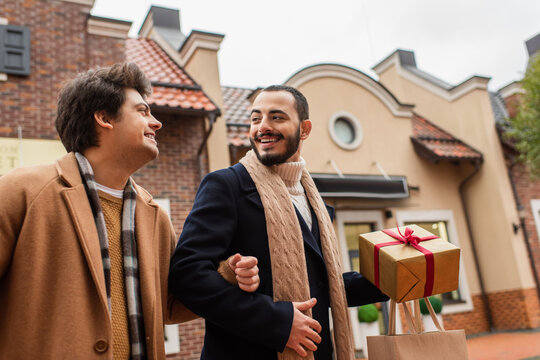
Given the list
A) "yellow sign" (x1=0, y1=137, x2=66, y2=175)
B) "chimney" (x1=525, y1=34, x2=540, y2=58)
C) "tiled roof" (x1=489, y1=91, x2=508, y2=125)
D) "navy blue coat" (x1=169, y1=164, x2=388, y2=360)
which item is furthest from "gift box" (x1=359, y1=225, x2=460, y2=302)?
"chimney" (x1=525, y1=34, x2=540, y2=58)

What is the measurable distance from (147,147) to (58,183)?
0.41 meters

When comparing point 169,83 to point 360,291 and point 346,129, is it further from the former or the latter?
point 360,291

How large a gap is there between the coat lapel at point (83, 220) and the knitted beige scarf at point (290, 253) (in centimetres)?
71

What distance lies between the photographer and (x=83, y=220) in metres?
1.79

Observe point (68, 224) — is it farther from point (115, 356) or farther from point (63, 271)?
point (115, 356)

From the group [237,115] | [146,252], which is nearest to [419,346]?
[146,252]

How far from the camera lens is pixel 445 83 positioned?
1396 centimetres

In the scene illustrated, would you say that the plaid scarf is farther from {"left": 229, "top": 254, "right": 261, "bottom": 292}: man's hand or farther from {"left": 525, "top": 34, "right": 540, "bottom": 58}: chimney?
{"left": 525, "top": 34, "right": 540, "bottom": 58}: chimney

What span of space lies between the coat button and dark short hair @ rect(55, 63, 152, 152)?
2.72 feet

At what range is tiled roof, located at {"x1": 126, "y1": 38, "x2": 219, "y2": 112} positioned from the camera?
27.1ft

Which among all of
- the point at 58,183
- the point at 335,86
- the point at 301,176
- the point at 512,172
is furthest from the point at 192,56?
the point at 512,172

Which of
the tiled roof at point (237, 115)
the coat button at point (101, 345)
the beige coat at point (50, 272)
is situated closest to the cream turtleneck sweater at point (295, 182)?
the beige coat at point (50, 272)

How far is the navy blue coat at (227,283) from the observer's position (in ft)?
6.00

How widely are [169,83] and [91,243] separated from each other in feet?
24.3
